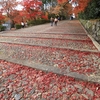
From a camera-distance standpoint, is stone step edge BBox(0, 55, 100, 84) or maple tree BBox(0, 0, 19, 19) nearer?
stone step edge BBox(0, 55, 100, 84)

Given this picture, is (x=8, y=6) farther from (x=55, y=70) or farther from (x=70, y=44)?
(x=55, y=70)

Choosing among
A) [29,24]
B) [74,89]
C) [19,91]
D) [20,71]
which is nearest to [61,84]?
[74,89]

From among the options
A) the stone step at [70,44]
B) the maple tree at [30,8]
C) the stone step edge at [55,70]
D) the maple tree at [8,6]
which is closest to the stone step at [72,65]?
the stone step edge at [55,70]

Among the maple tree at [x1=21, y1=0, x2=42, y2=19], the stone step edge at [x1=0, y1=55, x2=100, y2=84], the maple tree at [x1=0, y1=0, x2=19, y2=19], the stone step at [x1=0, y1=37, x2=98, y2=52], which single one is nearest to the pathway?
the stone step edge at [x1=0, y1=55, x2=100, y2=84]

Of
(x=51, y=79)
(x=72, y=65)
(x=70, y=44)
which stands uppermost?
(x=70, y=44)

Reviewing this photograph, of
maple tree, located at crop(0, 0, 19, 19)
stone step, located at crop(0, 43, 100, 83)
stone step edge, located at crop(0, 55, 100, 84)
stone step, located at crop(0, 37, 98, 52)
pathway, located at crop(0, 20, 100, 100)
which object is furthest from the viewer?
maple tree, located at crop(0, 0, 19, 19)

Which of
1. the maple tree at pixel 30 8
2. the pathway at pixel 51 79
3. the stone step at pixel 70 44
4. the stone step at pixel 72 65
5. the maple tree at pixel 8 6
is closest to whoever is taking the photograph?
the pathway at pixel 51 79

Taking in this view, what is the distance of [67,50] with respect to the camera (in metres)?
5.27

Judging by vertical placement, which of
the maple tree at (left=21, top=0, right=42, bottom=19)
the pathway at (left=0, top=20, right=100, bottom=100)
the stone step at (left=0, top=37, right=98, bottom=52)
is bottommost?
the pathway at (left=0, top=20, right=100, bottom=100)

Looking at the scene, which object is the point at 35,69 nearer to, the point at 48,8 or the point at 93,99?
the point at 93,99

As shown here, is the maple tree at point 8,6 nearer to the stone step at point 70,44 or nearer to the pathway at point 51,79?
the stone step at point 70,44

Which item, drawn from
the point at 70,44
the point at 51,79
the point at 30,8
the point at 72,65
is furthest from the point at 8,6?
the point at 51,79

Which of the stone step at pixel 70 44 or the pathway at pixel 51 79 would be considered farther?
the stone step at pixel 70 44

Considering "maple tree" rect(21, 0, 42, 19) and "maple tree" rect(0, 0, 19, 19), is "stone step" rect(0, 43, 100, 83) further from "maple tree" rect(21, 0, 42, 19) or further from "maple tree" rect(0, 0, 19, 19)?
"maple tree" rect(21, 0, 42, 19)
